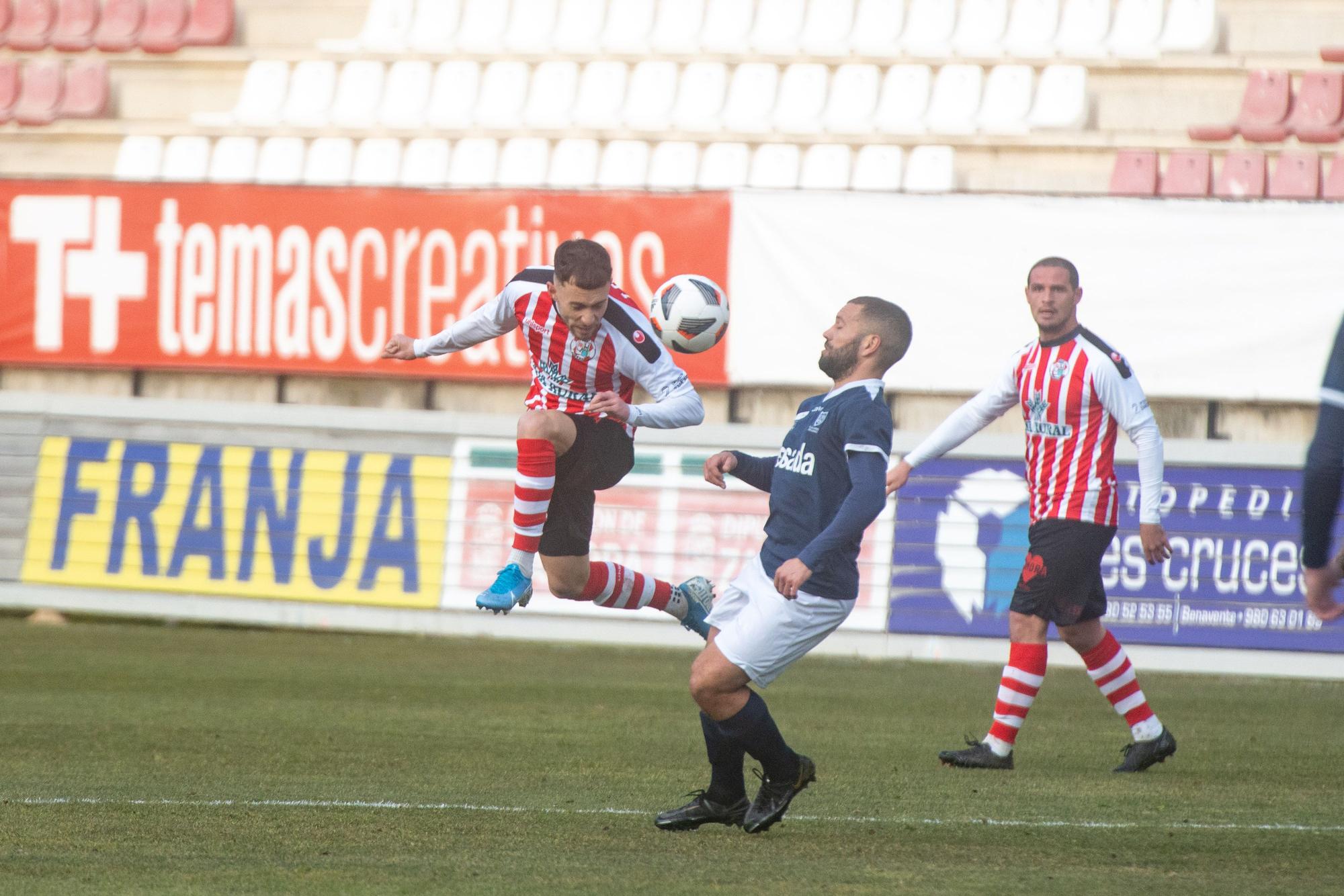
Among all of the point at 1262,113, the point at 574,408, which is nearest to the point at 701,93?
the point at 1262,113

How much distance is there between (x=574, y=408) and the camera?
7.50 m

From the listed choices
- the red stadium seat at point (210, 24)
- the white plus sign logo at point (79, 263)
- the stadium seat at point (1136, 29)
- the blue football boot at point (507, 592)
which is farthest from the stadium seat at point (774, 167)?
the blue football boot at point (507, 592)

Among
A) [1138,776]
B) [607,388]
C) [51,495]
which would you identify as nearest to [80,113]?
[51,495]

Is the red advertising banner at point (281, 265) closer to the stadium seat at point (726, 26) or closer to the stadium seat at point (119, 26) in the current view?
the stadium seat at point (119, 26)

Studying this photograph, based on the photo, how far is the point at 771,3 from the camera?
60.7 ft

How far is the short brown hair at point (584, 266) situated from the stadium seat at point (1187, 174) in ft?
31.2

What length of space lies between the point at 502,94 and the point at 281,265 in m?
→ 3.79

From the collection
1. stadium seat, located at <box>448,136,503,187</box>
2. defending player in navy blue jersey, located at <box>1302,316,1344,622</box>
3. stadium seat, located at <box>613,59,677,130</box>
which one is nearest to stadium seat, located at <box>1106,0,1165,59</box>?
stadium seat, located at <box>613,59,677,130</box>

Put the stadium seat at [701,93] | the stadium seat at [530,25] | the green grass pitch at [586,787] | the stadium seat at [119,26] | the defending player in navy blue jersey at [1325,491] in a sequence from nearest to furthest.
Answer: the defending player in navy blue jersey at [1325,491]
the green grass pitch at [586,787]
the stadium seat at [701,93]
the stadium seat at [530,25]
the stadium seat at [119,26]

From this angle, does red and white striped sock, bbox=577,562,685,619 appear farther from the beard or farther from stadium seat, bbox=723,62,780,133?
stadium seat, bbox=723,62,780,133

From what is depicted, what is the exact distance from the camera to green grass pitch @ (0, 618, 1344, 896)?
191 inches

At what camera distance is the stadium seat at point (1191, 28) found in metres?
16.5

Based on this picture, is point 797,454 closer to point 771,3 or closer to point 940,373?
point 940,373

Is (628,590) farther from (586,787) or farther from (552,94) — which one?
(552,94)
